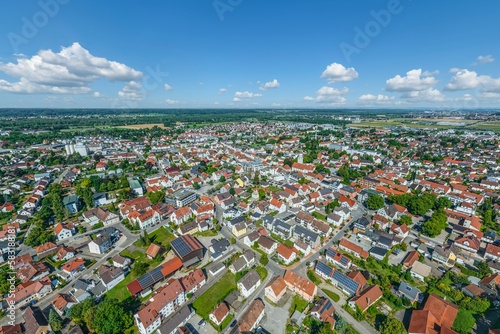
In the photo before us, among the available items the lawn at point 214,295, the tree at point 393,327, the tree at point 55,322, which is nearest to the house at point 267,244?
the lawn at point 214,295

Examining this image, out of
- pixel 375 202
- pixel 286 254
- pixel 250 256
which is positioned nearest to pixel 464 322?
pixel 286 254

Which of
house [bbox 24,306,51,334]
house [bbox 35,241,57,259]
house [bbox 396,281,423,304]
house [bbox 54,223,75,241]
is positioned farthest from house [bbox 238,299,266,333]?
house [bbox 54,223,75,241]

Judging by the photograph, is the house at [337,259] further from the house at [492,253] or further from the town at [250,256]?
the house at [492,253]

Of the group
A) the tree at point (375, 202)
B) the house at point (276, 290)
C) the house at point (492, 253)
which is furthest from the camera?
the tree at point (375, 202)

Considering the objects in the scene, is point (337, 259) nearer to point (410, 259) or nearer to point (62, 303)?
point (410, 259)

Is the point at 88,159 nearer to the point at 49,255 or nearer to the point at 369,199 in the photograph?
the point at 49,255

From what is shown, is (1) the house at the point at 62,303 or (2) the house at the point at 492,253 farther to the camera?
(2) the house at the point at 492,253

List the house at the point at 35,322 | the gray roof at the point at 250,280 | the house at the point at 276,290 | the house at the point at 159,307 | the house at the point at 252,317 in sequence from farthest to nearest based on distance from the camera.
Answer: the gray roof at the point at 250,280
the house at the point at 276,290
the house at the point at 159,307
the house at the point at 35,322
the house at the point at 252,317
